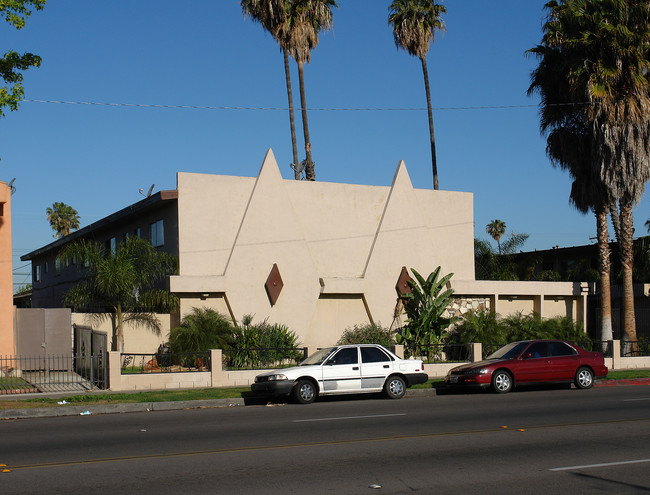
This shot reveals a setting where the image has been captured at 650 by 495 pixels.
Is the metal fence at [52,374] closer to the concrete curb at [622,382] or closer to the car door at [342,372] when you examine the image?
the car door at [342,372]

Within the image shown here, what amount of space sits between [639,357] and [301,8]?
23016mm

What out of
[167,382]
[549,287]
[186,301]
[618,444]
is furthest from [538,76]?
[618,444]

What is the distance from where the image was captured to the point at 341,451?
35.3 ft

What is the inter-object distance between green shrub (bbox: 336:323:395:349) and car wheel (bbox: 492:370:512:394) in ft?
24.5

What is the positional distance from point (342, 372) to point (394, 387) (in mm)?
1627

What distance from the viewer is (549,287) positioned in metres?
32.4

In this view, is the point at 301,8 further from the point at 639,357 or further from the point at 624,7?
the point at 639,357

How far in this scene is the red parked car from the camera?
66.7 ft

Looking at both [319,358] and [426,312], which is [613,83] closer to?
[426,312]

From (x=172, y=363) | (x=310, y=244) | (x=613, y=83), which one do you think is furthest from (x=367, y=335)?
(x=613, y=83)

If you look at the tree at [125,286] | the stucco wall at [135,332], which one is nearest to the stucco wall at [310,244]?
the tree at [125,286]

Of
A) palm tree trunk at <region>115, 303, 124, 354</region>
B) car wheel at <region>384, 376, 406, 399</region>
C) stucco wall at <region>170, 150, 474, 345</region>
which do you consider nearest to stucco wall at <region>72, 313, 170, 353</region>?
palm tree trunk at <region>115, 303, 124, 354</region>

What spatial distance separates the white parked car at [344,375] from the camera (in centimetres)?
1825

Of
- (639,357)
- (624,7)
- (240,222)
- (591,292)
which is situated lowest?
(639,357)
